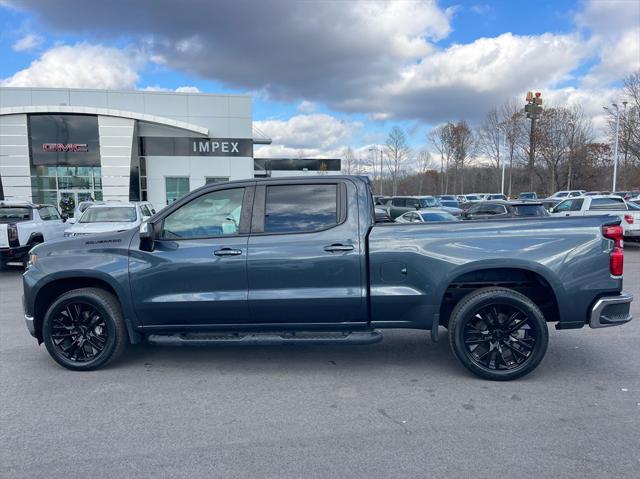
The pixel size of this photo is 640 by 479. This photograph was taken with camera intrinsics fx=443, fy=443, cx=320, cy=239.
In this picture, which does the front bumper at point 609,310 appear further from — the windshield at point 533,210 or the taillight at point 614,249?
the windshield at point 533,210

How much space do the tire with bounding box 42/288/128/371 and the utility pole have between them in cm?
4613

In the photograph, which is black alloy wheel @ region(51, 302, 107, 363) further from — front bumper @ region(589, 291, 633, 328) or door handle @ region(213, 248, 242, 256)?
front bumper @ region(589, 291, 633, 328)

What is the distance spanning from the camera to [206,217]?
14.5 ft

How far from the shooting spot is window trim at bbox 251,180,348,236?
4258 mm

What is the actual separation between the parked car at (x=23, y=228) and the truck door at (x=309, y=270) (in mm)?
8271

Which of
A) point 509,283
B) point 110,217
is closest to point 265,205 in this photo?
point 509,283

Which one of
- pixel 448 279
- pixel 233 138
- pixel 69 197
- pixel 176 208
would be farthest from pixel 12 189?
pixel 448 279

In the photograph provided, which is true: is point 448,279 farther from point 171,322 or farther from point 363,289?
point 171,322

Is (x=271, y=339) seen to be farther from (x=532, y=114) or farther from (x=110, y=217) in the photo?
(x=532, y=114)

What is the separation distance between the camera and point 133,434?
129 inches

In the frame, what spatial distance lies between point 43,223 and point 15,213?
2.18 ft

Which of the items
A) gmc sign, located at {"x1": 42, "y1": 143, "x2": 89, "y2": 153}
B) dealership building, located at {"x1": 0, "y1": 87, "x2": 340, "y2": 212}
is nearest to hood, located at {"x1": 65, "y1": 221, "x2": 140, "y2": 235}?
dealership building, located at {"x1": 0, "y1": 87, "x2": 340, "y2": 212}

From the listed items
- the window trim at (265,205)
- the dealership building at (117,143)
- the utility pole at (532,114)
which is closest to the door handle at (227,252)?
the window trim at (265,205)

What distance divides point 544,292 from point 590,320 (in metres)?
0.52
